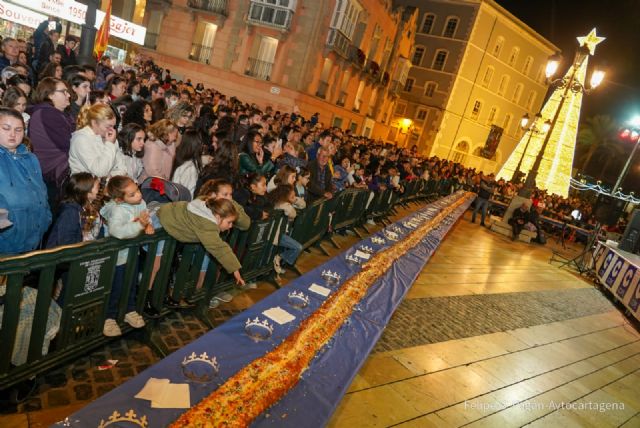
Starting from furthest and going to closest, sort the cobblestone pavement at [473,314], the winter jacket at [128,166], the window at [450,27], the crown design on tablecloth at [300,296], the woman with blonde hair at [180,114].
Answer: the window at [450,27]
the woman with blonde hair at [180,114]
the cobblestone pavement at [473,314]
the winter jacket at [128,166]
the crown design on tablecloth at [300,296]

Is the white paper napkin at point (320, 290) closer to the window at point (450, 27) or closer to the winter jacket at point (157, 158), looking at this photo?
the winter jacket at point (157, 158)

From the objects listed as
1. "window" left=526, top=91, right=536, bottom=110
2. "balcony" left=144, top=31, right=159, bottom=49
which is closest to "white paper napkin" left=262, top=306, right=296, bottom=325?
"balcony" left=144, top=31, right=159, bottom=49

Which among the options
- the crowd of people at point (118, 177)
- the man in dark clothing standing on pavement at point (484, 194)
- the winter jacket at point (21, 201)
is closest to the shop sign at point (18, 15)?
the crowd of people at point (118, 177)

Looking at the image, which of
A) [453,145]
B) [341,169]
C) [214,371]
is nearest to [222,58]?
[341,169]

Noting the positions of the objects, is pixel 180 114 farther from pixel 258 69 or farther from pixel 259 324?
pixel 258 69

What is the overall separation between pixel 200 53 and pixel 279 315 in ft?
82.9

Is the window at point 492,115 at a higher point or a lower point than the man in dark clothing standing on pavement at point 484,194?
higher

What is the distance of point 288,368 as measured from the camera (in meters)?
2.87

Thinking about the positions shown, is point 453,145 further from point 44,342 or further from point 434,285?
point 44,342

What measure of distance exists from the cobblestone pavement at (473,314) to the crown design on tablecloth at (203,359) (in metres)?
2.83

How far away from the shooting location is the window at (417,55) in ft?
145

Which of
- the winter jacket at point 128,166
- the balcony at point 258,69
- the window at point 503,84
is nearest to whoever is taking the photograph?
the winter jacket at point 128,166

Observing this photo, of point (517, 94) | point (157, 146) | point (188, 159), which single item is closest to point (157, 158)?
point (157, 146)

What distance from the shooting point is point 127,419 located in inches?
80.4
